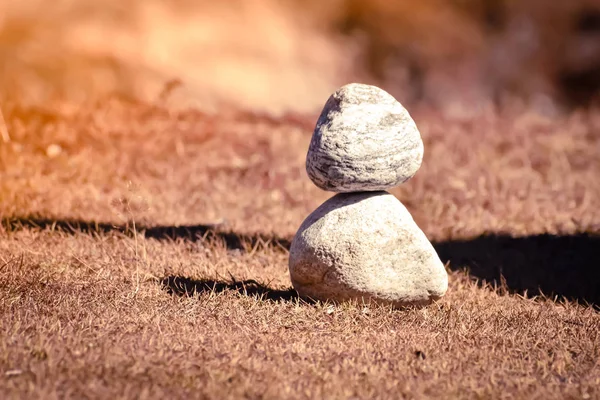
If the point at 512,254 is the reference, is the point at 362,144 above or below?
above

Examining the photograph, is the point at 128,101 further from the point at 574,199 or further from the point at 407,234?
the point at 407,234

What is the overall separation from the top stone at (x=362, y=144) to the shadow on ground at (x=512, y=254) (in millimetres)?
1836

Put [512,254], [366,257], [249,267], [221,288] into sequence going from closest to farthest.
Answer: [366,257] < [221,288] < [249,267] < [512,254]

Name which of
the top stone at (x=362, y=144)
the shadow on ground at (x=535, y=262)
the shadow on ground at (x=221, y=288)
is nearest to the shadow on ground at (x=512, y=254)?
the shadow on ground at (x=535, y=262)

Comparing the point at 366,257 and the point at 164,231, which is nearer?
the point at 366,257

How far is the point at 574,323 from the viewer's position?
5512mm

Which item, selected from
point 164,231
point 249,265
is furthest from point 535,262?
point 164,231

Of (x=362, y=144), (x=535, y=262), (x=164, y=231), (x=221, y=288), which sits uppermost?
(x=362, y=144)

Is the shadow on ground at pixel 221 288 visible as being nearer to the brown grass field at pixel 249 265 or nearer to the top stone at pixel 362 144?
the brown grass field at pixel 249 265

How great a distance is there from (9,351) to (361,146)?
2.70 m

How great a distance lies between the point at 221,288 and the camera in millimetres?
5801

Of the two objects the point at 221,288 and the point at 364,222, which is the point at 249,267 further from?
the point at 364,222

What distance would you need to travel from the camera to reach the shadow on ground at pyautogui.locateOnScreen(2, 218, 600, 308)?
702 cm

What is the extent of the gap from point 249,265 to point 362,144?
2070mm
